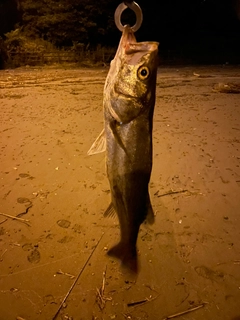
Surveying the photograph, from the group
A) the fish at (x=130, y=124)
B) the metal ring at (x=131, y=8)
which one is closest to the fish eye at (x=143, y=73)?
the fish at (x=130, y=124)

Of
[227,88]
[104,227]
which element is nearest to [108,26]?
[227,88]

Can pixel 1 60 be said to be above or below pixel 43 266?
above

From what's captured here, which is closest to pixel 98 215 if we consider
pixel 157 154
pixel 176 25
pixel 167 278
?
pixel 167 278

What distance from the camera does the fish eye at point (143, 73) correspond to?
7.01ft

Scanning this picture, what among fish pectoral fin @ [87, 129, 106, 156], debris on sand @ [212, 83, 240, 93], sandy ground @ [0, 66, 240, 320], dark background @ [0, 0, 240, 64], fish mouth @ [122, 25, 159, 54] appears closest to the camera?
fish mouth @ [122, 25, 159, 54]

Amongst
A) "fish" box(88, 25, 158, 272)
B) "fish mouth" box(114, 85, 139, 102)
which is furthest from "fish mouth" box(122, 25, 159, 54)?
"fish mouth" box(114, 85, 139, 102)

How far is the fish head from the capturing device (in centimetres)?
213

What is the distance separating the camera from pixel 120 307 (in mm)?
2820

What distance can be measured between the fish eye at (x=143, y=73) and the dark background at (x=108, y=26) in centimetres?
1657

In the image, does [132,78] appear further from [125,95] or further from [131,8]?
[131,8]

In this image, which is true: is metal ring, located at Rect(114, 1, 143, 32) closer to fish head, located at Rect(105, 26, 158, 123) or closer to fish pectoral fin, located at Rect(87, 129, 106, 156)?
fish head, located at Rect(105, 26, 158, 123)

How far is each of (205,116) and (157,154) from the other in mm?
2815

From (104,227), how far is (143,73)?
7.34 ft

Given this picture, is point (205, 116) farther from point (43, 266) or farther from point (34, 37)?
point (34, 37)
